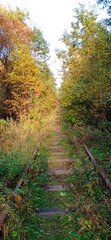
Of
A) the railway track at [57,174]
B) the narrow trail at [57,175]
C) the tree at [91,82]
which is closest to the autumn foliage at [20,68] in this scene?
the tree at [91,82]

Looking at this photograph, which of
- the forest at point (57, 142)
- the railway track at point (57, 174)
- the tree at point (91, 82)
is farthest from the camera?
the tree at point (91, 82)

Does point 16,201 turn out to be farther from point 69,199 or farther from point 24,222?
point 69,199

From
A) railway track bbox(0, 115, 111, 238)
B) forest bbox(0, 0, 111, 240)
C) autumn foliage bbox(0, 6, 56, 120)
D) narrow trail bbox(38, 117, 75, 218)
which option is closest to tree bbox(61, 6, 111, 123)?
forest bbox(0, 0, 111, 240)

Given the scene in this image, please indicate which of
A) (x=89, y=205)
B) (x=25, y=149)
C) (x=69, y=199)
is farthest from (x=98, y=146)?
(x=89, y=205)

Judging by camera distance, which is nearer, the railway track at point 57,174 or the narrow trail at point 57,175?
the railway track at point 57,174

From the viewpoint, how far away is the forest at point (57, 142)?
3.85m

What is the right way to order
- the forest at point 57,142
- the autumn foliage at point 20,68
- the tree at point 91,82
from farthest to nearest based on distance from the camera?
the autumn foliage at point 20,68 → the tree at point 91,82 → the forest at point 57,142

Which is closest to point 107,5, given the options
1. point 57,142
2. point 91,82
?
point 91,82

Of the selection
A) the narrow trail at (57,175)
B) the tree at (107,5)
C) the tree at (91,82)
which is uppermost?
the tree at (107,5)

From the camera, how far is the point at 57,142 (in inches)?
450

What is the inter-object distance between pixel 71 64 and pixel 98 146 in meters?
6.32

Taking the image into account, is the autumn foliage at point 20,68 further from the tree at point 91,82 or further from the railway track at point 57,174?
the railway track at point 57,174

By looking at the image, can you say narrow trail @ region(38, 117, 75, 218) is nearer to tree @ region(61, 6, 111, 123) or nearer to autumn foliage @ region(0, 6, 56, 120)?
tree @ region(61, 6, 111, 123)

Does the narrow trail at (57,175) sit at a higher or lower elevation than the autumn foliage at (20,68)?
lower
